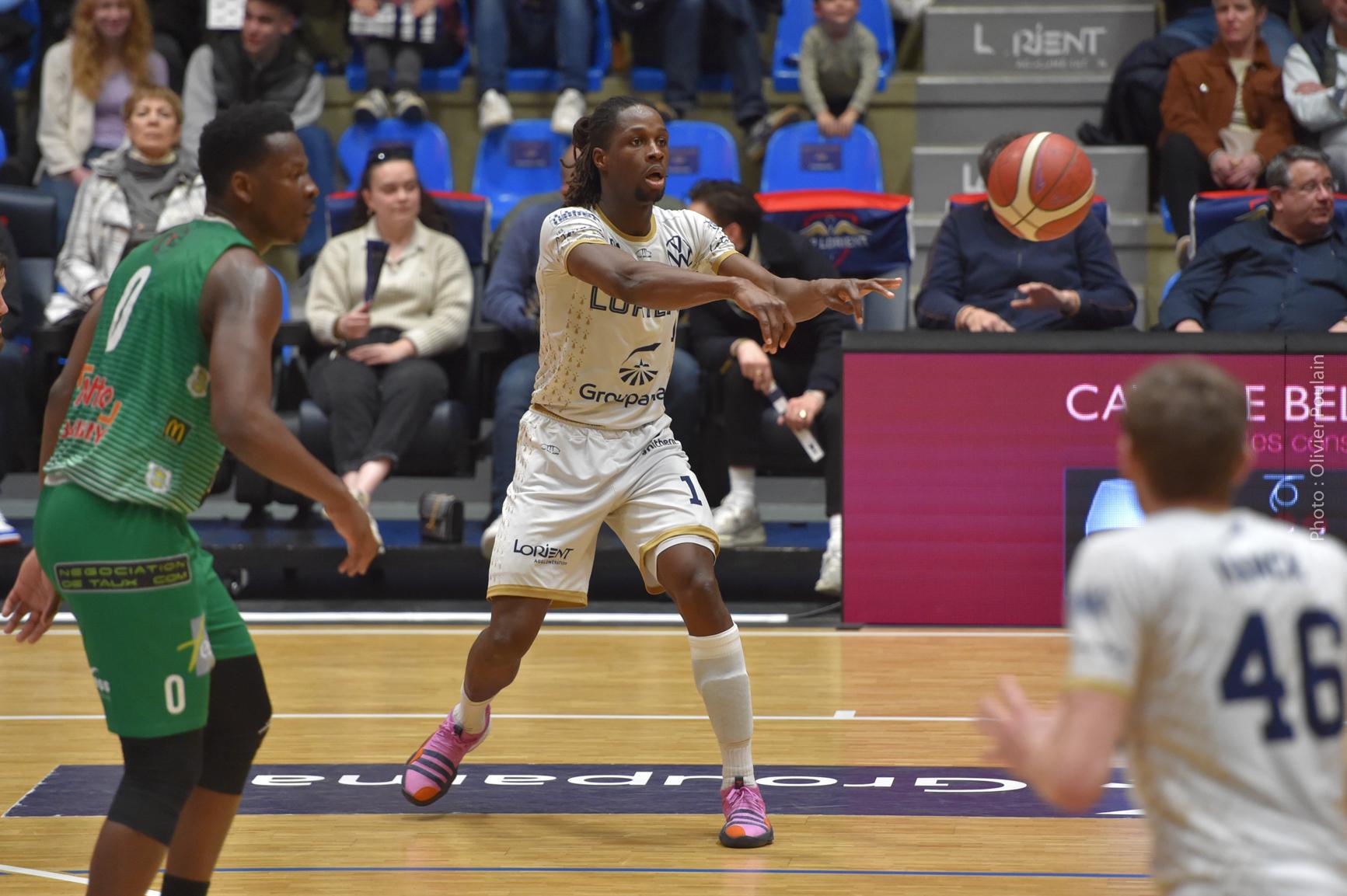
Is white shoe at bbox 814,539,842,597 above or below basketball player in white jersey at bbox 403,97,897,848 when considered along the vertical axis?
below

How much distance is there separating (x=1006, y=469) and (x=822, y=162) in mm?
3159

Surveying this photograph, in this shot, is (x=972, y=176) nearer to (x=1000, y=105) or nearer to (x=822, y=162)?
(x=1000, y=105)

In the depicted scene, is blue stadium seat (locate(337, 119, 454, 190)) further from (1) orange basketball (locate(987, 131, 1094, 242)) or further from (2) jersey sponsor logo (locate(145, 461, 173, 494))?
(2) jersey sponsor logo (locate(145, 461, 173, 494))

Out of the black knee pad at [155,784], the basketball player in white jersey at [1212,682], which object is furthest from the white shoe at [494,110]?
the basketball player in white jersey at [1212,682]

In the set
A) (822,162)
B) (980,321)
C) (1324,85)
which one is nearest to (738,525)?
(980,321)

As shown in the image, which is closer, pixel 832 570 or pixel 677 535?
pixel 677 535

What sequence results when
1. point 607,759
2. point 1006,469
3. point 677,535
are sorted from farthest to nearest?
point 1006,469, point 607,759, point 677,535

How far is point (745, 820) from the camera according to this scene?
162 inches

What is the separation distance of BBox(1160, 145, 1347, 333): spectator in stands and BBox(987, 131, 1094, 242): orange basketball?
0.88 meters

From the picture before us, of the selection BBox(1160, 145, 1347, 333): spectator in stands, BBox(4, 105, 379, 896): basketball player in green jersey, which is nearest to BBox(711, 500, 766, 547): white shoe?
BBox(1160, 145, 1347, 333): spectator in stands

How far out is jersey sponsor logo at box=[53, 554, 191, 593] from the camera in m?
2.86

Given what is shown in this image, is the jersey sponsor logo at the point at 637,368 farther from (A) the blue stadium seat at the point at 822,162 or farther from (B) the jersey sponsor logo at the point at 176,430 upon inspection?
(A) the blue stadium seat at the point at 822,162

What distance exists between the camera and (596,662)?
630 centimetres

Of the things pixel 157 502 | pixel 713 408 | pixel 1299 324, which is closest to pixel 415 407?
pixel 713 408
